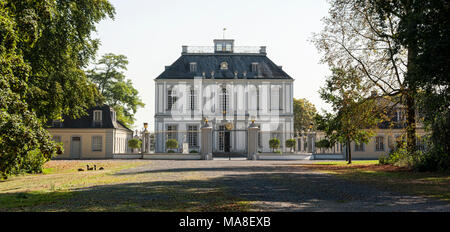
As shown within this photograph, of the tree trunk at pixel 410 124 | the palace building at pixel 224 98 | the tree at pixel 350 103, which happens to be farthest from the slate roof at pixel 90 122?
the tree trunk at pixel 410 124

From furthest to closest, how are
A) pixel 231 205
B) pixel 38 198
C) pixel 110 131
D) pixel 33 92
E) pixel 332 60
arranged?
pixel 110 131 < pixel 332 60 < pixel 33 92 < pixel 38 198 < pixel 231 205

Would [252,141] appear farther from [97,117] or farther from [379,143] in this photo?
[97,117]

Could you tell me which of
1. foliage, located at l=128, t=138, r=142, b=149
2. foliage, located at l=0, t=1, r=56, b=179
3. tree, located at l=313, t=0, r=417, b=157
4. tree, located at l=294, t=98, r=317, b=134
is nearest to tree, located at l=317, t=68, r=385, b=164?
tree, located at l=313, t=0, r=417, b=157

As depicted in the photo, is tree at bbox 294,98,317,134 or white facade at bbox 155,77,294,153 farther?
tree at bbox 294,98,317,134

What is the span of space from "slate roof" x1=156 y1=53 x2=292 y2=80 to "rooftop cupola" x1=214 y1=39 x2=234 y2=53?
31.6 inches

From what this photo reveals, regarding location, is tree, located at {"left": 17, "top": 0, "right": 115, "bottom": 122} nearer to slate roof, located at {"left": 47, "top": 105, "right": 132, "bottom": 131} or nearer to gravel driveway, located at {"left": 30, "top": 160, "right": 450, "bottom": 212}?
gravel driveway, located at {"left": 30, "top": 160, "right": 450, "bottom": 212}

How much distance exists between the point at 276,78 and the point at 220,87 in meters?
6.13

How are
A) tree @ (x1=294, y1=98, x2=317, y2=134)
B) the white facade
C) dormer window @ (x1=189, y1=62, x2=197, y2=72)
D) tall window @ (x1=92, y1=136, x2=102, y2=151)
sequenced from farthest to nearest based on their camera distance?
tree @ (x1=294, y1=98, x2=317, y2=134) → dormer window @ (x1=189, y1=62, x2=197, y2=72) → the white facade → tall window @ (x1=92, y1=136, x2=102, y2=151)

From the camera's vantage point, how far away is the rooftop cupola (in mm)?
46500

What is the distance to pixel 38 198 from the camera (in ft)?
26.7

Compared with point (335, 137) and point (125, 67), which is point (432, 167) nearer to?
point (335, 137)

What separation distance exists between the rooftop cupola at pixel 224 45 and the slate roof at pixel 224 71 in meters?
0.80

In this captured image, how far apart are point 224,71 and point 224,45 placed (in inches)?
156
